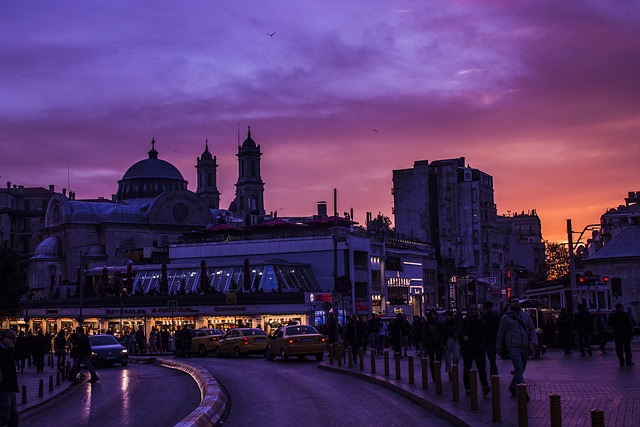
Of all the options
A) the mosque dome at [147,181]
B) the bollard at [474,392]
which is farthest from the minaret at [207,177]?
the bollard at [474,392]

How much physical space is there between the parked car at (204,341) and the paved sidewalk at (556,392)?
17441 mm

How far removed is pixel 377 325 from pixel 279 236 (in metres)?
40.2

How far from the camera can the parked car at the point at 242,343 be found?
39344 millimetres

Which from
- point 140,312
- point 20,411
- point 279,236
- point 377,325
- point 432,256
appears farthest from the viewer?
point 432,256

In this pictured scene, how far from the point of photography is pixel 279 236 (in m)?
74.8

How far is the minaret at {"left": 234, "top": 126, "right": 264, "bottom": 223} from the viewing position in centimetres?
15775

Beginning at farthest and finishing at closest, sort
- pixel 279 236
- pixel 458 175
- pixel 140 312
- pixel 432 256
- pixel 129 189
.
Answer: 1. pixel 129 189
2. pixel 458 175
3. pixel 432 256
4. pixel 279 236
5. pixel 140 312

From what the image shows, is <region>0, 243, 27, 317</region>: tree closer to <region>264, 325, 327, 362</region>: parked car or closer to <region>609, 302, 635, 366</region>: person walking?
<region>264, 325, 327, 362</region>: parked car

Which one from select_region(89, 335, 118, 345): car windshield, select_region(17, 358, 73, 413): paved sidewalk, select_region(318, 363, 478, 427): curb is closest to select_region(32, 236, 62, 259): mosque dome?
select_region(89, 335, 118, 345): car windshield

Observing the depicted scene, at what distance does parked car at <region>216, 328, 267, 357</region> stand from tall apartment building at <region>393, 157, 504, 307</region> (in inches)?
2523

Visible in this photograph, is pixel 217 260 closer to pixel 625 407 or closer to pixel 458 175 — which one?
pixel 458 175

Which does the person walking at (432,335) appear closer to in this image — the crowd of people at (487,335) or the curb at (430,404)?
the crowd of people at (487,335)

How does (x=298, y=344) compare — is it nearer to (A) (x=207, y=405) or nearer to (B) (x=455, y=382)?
(A) (x=207, y=405)

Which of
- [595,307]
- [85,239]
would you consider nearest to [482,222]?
[85,239]
